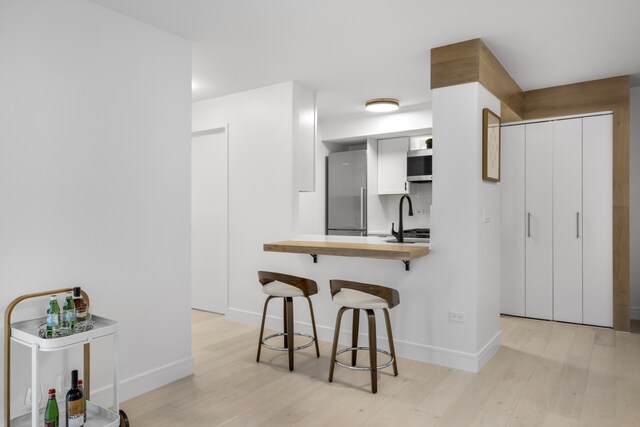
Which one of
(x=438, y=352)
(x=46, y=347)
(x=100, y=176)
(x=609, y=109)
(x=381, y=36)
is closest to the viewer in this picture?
(x=46, y=347)

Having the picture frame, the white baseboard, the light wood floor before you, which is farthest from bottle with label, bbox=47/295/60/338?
the picture frame

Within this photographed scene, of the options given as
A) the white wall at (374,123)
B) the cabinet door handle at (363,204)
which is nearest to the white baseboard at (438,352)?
the cabinet door handle at (363,204)

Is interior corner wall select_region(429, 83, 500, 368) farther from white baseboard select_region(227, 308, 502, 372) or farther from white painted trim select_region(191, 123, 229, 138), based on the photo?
white painted trim select_region(191, 123, 229, 138)

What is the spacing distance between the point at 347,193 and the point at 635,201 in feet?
10.9

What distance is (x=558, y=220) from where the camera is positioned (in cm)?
446

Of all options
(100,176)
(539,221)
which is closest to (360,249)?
(100,176)

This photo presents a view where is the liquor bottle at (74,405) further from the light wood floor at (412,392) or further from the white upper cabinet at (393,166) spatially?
the white upper cabinet at (393,166)

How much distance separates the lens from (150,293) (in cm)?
290

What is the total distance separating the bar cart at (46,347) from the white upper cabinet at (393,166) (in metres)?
4.22

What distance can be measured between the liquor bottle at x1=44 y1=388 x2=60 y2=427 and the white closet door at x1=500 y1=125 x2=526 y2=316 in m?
4.24

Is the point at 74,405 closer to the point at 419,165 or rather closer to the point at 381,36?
Result: the point at 381,36

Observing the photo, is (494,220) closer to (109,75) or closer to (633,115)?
(633,115)

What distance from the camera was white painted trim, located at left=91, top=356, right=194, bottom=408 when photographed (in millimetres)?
2617

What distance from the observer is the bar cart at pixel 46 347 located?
1977mm
